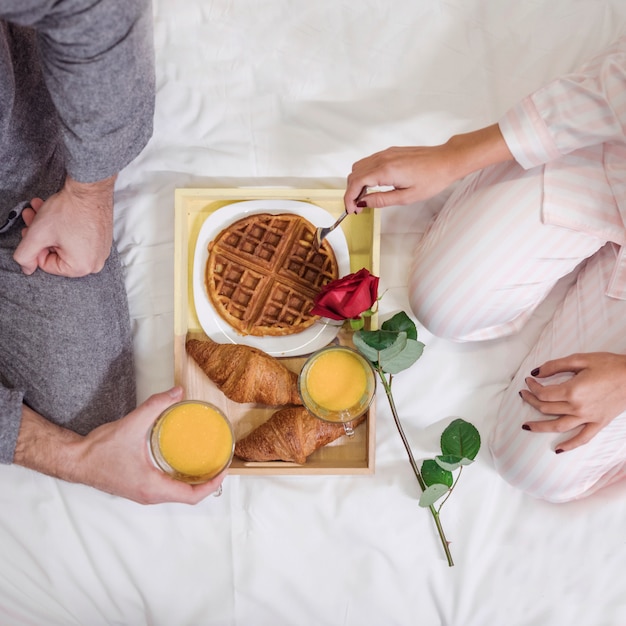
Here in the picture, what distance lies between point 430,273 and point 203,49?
66 cm

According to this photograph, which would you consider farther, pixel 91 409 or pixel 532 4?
pixel 532 4

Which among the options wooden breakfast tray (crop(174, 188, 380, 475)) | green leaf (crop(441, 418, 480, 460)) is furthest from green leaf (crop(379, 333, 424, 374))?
green leaf (crop(441, 418, 480, 460))

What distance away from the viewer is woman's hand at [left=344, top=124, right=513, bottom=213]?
3.44 feet

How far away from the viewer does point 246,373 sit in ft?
3.78

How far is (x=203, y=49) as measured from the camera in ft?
4.38

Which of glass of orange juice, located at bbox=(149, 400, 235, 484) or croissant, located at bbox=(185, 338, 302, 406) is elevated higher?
croissant, located at bbox=(185, 338, 302, 406)

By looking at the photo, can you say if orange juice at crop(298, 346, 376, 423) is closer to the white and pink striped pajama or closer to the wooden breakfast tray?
the wooden breakfast tray

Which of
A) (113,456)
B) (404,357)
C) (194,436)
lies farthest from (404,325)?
(113,456)

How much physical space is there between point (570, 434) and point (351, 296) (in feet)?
1.59

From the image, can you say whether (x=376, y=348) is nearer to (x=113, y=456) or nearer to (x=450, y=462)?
(x=450, y=462)

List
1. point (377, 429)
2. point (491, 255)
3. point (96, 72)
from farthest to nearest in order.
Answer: point (377, 429) < point (491, 255) < point (96, 72)

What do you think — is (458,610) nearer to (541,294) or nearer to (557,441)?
(557,441)

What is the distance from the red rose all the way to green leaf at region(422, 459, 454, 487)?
371 millimetres

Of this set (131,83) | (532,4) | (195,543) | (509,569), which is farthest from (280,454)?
(532,4)
